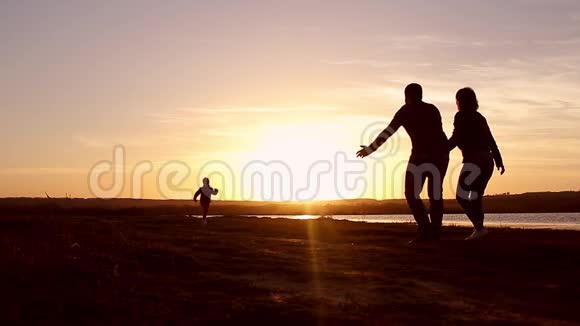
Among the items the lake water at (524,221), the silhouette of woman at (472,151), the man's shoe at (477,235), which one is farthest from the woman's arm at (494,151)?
the lake water at (524,221)

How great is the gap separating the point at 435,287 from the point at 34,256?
16.5 ft

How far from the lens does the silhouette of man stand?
13.2 m

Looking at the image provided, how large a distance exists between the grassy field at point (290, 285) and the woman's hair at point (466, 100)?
271cm

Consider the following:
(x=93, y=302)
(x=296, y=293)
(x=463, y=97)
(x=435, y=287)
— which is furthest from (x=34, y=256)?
(x=463, y=97)

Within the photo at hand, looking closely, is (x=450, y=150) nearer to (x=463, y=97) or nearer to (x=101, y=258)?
(x=463, y=97)

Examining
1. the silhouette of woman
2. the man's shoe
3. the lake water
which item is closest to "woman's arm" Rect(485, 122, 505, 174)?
the silhouette of woman

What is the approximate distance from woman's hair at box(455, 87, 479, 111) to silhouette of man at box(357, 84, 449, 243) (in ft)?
1.52

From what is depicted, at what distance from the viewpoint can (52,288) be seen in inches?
276

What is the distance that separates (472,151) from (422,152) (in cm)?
94

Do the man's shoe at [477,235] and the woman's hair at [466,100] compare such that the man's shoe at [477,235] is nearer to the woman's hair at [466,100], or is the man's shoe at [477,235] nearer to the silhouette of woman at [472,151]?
the silhouette of woman at [472,151]

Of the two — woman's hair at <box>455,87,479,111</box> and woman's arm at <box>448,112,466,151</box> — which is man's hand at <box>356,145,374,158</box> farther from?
woman's hair at <box>455,87,479,111</box>

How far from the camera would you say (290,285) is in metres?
8.33

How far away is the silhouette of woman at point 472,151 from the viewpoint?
43.3ft

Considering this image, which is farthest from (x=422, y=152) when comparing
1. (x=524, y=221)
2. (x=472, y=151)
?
(x=524, y=221)
